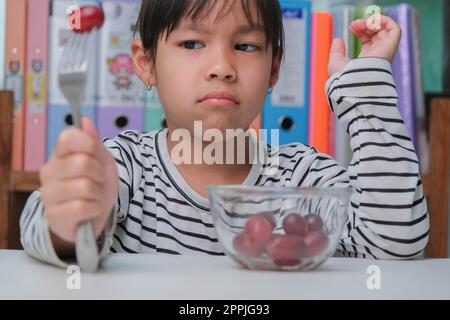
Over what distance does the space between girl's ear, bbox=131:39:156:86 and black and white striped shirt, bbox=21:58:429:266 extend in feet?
0.37

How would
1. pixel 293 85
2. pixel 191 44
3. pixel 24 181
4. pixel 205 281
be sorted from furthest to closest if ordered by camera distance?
1. pixel 293 85
2. pixel 24 181
3. pixel 191 44
4. pixel 205 281

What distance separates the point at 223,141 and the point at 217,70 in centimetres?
15

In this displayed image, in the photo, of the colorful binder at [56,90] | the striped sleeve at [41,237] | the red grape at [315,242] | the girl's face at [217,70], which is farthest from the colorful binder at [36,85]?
the red grape at [315,242]

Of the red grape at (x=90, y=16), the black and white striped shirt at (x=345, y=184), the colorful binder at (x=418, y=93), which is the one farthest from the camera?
the colorful binder at (x=418, y=93)

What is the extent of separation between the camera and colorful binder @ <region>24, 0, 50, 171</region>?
1.58 metres

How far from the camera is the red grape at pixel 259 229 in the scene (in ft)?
2.06

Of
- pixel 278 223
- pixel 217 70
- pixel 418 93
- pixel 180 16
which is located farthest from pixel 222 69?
pixel 418 93

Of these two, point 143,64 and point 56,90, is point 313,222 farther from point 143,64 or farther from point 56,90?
point 56,90

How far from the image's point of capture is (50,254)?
0.67 m

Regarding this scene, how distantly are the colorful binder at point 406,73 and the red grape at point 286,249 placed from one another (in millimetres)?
1077

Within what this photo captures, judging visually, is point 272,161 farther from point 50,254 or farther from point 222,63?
point 50,254

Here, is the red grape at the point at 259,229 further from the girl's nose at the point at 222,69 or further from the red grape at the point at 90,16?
the red grape at the point at 90,16

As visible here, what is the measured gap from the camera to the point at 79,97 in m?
0.62

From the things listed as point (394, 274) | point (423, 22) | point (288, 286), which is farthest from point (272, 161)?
point (423, 22)
